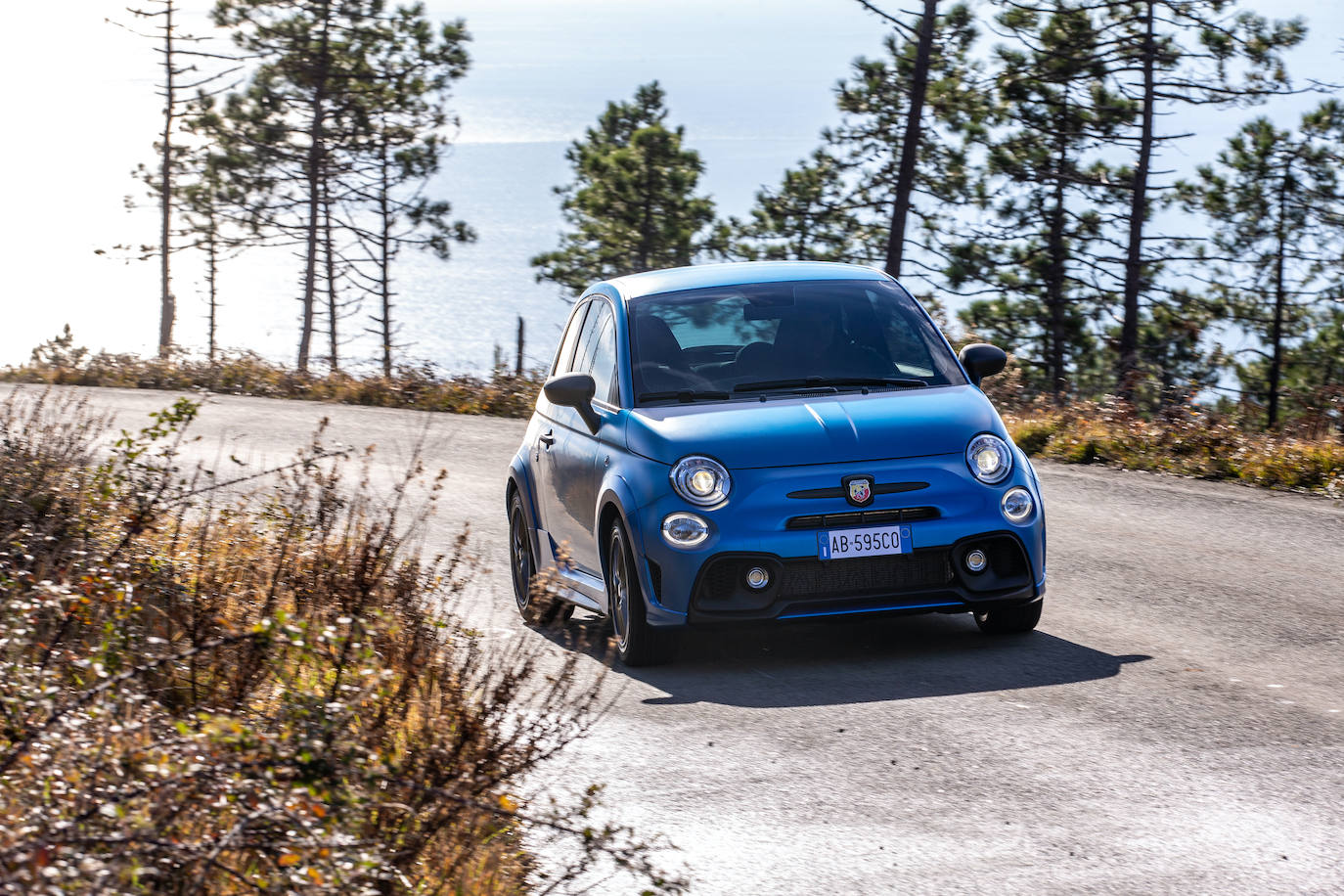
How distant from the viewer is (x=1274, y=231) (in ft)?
134

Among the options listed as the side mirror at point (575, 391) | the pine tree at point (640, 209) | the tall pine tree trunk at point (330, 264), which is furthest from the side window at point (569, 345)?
the tall pine tree trunk at point (330, 264)

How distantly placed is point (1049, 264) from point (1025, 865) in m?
39.5

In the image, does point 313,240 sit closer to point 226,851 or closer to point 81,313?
point 226,851

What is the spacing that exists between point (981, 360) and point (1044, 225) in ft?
120

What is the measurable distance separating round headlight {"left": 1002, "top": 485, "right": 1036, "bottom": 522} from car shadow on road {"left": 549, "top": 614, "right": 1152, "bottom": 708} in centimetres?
69

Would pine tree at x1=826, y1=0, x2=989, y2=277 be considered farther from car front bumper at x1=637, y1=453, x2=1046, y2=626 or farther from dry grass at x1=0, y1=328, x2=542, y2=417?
car front bumper at x1=637, y1=453, x2=1046, y2=626

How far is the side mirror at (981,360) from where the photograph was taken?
873 cm

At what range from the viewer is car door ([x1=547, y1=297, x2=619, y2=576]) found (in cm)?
847

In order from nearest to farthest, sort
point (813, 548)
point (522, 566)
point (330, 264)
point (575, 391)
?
1. point (813, 548)
2. point (575, 391)
3. point (522, 566)
4. point (330, 264)

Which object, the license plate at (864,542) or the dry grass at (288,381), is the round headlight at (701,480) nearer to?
the license plate at (864,542)

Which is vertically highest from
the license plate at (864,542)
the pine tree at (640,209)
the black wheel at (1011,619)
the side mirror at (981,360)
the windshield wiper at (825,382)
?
the pine tree at (640,209)

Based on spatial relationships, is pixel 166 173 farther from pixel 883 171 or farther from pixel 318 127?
pixel 883 171

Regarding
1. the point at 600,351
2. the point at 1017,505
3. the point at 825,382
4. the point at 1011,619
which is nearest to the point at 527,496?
the point at 600,351

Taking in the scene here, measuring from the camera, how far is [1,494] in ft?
28.3
